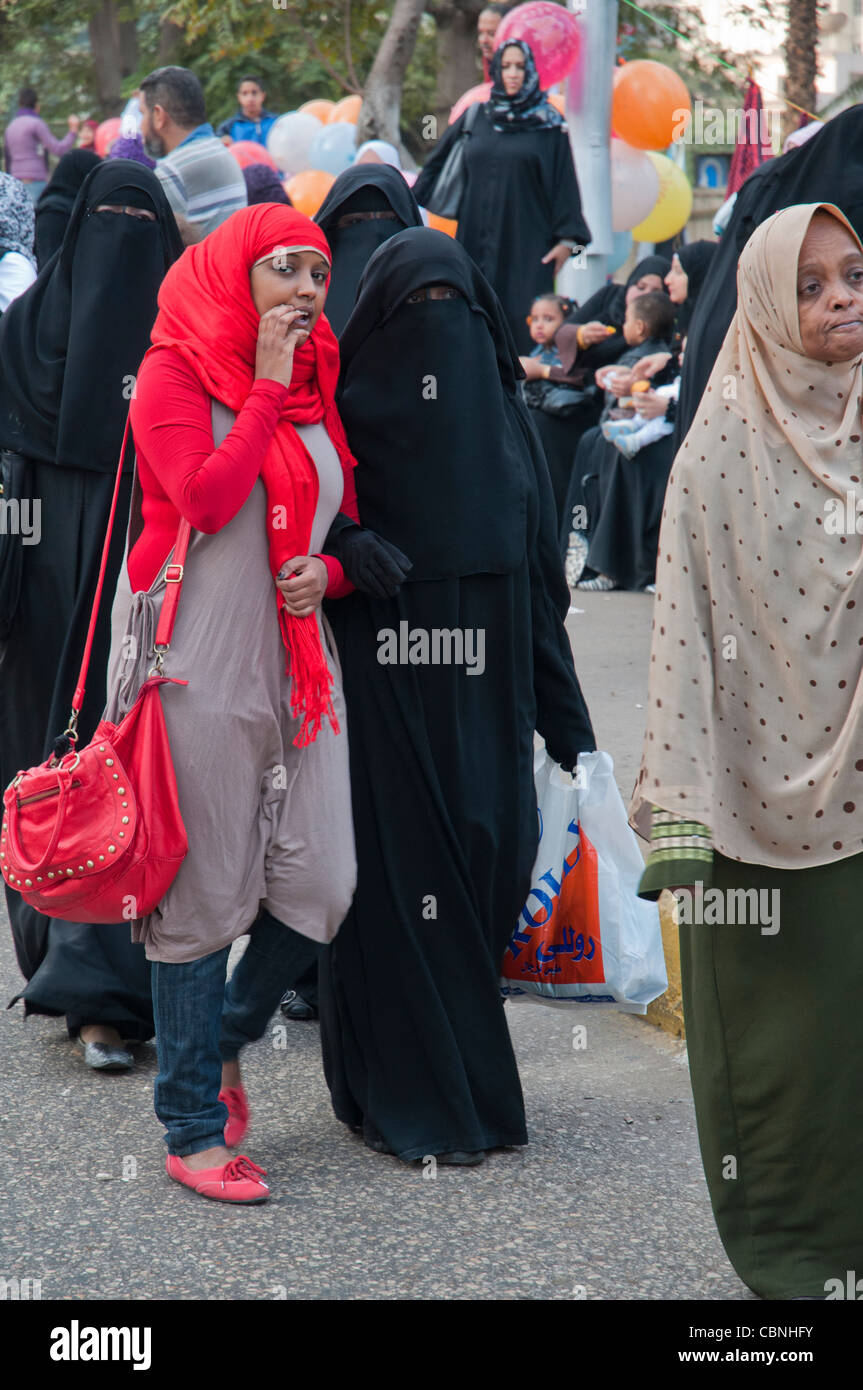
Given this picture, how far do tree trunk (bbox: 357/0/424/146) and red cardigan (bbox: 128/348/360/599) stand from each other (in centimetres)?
1085

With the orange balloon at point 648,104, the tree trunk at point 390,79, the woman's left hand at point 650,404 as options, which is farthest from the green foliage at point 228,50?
the woman's left hand at point 650,404

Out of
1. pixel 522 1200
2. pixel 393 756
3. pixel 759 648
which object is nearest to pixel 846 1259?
pixel 522 1200

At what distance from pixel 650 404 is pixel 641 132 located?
3.61m

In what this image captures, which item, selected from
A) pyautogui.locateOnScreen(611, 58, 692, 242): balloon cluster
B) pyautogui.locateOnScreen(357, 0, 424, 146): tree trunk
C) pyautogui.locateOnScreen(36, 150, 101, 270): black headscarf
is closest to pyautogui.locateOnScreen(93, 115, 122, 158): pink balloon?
pyautogui.locateOnScreen(357, 0, 424, 146): tree trunk

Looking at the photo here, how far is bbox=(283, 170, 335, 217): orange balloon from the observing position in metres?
11.9

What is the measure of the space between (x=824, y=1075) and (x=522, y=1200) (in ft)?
2.40

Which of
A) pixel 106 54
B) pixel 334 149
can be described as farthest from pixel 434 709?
pixel 106 54

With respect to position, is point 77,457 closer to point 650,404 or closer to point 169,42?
point 650,404

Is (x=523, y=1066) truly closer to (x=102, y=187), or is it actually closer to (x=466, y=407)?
(x=466, y=407)

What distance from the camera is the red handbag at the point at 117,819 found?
2764mm

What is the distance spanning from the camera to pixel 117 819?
276cm

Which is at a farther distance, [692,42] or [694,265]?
[692,42]

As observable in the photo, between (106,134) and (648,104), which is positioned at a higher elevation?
(106,134)

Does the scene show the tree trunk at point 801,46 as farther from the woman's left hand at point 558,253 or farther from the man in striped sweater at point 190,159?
the man in striped sweater at point 190,159
